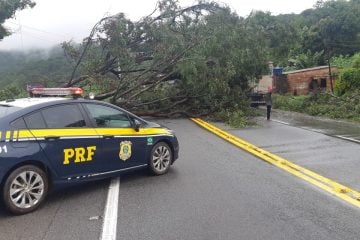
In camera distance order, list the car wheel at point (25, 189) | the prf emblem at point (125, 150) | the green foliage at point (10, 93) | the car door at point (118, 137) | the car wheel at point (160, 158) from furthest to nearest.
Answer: the green foliage at point (10, 93) → the car wheel at point (160, 158) → the prf emblem at point (125, 150) → the car door at point (118, 137) → the car wheel at point (25, 189)

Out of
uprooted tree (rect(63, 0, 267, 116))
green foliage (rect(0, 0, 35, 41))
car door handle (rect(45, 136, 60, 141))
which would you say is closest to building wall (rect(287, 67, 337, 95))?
uprooted tree (rect(63, 0, 267, 116))

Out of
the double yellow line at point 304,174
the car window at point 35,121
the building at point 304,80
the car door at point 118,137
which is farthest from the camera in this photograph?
the building at point 304,80

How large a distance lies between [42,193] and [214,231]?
2.42 meters

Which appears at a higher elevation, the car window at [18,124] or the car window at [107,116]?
the car window at [18,124]

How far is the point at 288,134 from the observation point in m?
14.3

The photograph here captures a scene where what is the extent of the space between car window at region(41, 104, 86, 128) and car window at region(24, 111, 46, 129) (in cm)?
7

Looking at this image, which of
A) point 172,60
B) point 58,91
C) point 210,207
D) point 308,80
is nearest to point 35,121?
point 58,91

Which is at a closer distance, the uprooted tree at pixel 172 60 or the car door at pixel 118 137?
the car door at pixel 118 137

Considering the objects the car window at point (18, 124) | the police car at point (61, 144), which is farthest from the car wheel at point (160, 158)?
the car window at point (18, 124)

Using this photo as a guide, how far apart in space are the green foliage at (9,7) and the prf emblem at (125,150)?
2131cm

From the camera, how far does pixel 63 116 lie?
21.6ft

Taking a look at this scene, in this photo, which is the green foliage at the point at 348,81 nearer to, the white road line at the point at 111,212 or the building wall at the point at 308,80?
the building wall at the point at 308,80

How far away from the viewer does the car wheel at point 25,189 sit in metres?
5.73

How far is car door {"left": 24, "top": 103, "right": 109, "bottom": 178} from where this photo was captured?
6.17 metres
